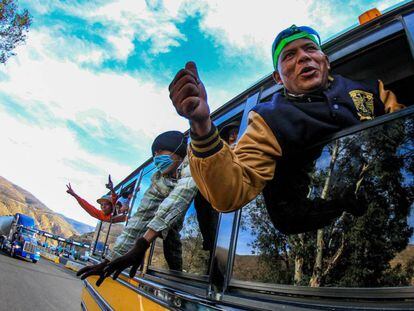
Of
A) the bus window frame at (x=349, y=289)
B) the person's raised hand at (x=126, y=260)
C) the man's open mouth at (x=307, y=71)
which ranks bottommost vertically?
the person's raised hand at (x=126, y=260)

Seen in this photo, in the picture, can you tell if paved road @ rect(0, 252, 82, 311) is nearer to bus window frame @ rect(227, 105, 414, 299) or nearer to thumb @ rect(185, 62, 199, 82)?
bus window frame @ rect(227, 105, 414, 299)

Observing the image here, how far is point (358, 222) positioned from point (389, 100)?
66 centimetres

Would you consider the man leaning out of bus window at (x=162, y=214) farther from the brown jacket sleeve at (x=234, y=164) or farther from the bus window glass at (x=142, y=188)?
the brown jacket sleeve at (x=234, y=164)


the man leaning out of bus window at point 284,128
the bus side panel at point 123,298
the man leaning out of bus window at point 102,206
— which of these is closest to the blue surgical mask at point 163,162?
the bus side panel at point 123,298

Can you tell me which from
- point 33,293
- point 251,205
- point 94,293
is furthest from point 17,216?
point 251,205

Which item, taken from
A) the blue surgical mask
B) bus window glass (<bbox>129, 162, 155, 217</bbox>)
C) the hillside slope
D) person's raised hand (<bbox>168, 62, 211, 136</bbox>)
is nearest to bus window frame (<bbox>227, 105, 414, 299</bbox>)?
person's raised hand (<bbox>168, 62, 211, 136</bbox>)

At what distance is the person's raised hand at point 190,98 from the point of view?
31.3 inches

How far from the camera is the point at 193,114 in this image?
797mm

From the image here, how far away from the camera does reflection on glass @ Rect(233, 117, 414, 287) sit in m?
0.75

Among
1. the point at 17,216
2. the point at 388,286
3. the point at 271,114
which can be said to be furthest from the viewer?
the point at 17,216

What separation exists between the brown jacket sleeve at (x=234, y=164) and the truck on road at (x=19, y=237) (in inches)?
644

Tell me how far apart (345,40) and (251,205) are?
2.57ft

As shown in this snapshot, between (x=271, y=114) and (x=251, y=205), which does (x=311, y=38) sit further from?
(x=251, y=205)

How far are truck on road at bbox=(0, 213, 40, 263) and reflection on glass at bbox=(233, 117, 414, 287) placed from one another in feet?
54.0
